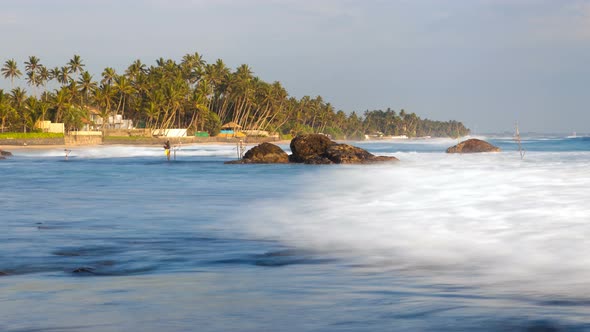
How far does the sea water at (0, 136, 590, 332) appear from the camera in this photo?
6.18 meters

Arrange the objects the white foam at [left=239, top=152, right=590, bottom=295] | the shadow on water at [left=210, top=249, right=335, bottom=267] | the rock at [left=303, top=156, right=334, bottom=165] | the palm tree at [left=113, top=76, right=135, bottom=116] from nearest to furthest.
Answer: the white foam at [left=239, top=152, right=590, bottom=295] → the shadow on water at [left=210, top=249, right=335, bottom=267] → the rock at [left=303, top=156, right=334, bottom=165] → the palm tree at [left=113, top=76, right=135, bottom=116]

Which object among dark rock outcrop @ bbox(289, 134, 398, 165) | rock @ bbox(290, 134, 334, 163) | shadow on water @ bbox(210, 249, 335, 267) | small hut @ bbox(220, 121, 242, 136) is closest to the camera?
shadow on water @ bbox(210, 249, 335, 267)

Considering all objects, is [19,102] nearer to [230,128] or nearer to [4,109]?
[4,109]

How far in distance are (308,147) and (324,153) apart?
1086 millimetres

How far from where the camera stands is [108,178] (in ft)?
100

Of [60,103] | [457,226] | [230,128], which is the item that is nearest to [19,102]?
[60,103]

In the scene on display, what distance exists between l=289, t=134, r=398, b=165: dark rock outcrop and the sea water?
19.6 m

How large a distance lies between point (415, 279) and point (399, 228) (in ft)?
17.2

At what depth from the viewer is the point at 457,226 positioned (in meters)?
13.5

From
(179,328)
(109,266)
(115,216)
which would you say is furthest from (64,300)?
(115,216)

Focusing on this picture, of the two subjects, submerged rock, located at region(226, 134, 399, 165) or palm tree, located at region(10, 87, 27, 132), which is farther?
palm tree, located at region(10, 87, 27, 132)

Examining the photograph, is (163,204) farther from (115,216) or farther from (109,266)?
(109,266)

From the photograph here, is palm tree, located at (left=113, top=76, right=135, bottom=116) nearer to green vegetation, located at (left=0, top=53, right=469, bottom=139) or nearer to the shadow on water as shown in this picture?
green vegetation, located at (left=0, top=53, right=469, bottom=139)

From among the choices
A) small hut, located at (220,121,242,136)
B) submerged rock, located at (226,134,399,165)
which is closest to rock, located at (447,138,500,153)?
submerged rock, located at (226,134,399,165)
